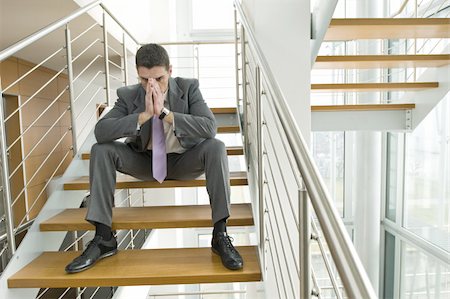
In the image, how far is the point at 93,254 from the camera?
4.67 ft

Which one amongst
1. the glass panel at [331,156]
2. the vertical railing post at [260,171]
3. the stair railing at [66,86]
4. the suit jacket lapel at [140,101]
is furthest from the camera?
the glass panel at [331,156]

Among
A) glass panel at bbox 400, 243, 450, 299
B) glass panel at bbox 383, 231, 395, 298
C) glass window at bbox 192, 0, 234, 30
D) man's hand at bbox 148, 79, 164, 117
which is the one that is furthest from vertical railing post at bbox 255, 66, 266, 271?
glass panel at bbox 383, 231, 395, 298

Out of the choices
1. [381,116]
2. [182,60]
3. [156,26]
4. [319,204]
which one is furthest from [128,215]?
[182,60]

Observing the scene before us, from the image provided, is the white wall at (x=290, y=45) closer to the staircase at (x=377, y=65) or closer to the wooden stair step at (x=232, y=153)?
the staircase at (x=377, y=65)

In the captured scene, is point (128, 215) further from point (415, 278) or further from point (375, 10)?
point (415, 278)

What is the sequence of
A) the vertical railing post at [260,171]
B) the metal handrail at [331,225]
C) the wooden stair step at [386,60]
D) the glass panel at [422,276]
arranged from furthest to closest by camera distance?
the glass panel at [422,276]
the wooden stair step at [386,60]
the vertical railing post at [260,171]
the metal handrail at [331,225]

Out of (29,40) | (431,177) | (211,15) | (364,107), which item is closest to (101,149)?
(29,40)

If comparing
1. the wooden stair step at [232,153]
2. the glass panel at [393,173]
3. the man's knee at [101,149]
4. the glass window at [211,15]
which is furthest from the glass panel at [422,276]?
the glass window at [211,15]

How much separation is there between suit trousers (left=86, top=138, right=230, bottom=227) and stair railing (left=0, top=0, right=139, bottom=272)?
0.94 feet

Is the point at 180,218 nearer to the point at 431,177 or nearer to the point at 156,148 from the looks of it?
the point at 156,148

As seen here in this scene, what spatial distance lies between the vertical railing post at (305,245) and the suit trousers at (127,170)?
0.70m

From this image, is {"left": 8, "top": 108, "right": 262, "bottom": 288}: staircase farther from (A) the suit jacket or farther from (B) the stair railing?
(A) the suit jacket

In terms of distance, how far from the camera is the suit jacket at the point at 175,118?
62.9 inches

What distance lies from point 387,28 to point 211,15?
3624 mm
